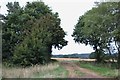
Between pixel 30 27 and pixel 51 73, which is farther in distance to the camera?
pixel 30 27

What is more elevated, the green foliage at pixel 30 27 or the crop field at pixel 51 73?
the green foliage at pixel 30 27

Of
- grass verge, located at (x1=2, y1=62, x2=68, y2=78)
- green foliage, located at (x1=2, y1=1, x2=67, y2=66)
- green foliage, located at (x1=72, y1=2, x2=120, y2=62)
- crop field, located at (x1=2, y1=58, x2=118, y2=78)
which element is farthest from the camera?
green foliage, located at (x1=2, y1=1, x2=67, y2=66)

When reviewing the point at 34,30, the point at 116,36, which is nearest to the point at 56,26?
the point at 34,30

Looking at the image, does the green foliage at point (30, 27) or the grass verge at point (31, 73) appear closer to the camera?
the grass verge at point (31, 73)

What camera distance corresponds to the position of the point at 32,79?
14453mm

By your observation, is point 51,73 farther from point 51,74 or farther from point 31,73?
point 31,73

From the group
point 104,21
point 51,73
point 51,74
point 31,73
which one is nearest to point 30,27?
point 104,21

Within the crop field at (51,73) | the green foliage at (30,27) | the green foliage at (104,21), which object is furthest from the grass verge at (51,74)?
the green foliage at (30,27)

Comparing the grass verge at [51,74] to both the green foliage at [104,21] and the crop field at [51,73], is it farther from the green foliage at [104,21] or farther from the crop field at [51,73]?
the green foliage at [104,21]

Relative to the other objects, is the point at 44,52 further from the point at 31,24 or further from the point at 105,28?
the point at 31,24

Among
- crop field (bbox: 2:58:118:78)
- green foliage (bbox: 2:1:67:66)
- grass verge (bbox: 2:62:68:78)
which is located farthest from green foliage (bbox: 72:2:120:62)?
grass verge (bbox: 2:62:68:78)

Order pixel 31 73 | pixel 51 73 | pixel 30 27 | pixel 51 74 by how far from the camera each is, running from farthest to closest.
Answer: pixel 30 27 → pixel 51 73 → pixel 31 73 → pixel 51 74

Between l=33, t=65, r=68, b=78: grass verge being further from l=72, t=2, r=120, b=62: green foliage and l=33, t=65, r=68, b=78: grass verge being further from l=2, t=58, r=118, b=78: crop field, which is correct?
l=72, t=2, r=120, b=62: green foliage

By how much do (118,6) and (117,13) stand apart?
1409 millimetres
